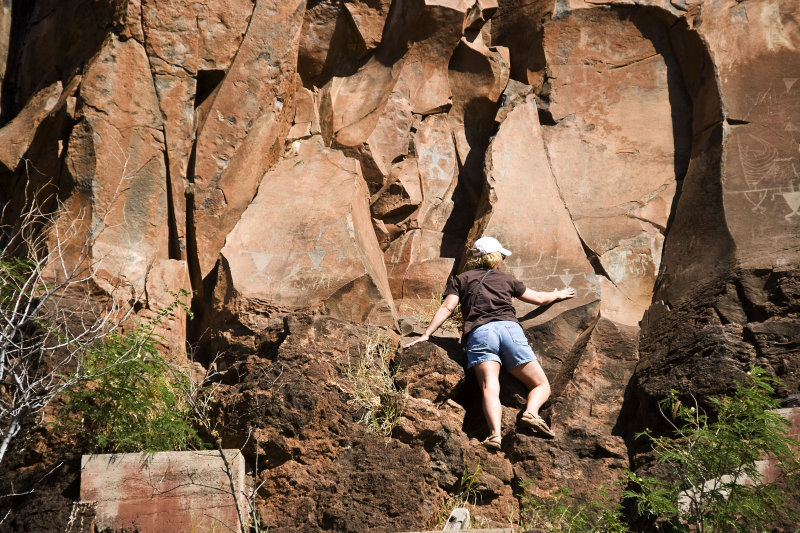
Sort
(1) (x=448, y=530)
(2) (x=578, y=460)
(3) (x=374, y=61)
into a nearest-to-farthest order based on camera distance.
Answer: (1) (x=448, y=530) → (2) (x=578, y=460) → (3) (x=374, y=61)

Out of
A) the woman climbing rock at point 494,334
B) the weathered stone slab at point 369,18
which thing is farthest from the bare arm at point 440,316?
the weathered stone slab at point 369,18

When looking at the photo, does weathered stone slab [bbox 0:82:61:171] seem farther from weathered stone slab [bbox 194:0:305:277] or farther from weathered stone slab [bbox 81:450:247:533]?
weathered stone slab [bbox 81:450:247:533]

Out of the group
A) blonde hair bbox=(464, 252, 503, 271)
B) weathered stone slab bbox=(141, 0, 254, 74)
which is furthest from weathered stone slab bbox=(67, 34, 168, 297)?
blonde hair bbox=(464, 252, 503, 271)

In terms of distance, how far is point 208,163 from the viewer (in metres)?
8.78

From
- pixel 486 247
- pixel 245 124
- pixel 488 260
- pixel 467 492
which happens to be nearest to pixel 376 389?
pixel 467 492

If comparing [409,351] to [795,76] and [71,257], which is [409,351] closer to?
[71,257]

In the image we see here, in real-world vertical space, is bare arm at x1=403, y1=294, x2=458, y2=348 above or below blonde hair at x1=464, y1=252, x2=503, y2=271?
below

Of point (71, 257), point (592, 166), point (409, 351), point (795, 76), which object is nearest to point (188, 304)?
point (71, 257)

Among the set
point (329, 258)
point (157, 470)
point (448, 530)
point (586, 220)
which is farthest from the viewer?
point (586, 220)

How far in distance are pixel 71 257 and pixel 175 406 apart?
2.07 m

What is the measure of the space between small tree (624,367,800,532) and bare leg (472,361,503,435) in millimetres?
1259

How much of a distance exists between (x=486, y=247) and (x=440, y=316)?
2.58ft

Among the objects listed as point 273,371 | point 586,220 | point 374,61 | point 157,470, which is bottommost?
point 157,470

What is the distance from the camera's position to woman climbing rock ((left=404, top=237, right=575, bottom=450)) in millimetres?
7020
